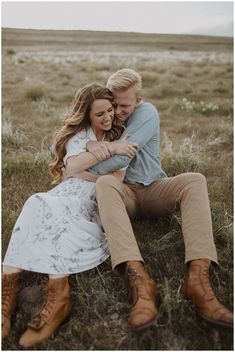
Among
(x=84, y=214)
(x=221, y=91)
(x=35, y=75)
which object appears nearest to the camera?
(x=84, y=214)

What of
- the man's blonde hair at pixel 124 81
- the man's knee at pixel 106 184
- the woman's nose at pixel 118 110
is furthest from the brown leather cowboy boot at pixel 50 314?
the man's blonde hair at pixel 124 81

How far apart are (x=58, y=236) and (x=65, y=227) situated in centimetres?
8

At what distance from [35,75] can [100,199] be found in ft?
44.6

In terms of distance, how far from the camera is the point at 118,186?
10.3 ft

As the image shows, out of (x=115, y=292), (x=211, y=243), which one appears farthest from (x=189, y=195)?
(x=115, y=292)

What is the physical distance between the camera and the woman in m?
2.75

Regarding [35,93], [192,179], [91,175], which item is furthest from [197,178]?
[35,93]

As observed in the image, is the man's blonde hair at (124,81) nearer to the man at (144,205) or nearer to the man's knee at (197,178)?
the man at (144,205)

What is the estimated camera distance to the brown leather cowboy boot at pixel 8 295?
271cm

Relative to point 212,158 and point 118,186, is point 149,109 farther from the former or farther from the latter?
point 212,158

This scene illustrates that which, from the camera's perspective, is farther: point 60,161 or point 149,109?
point 60,161

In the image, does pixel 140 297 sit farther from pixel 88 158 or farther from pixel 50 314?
pixel 88 158

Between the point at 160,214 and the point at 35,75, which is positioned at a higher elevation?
the point at 35,75

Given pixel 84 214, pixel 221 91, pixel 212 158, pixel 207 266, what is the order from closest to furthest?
pixel 207 266
pixel 84 214
pixel 212 158
pixel 221 91
